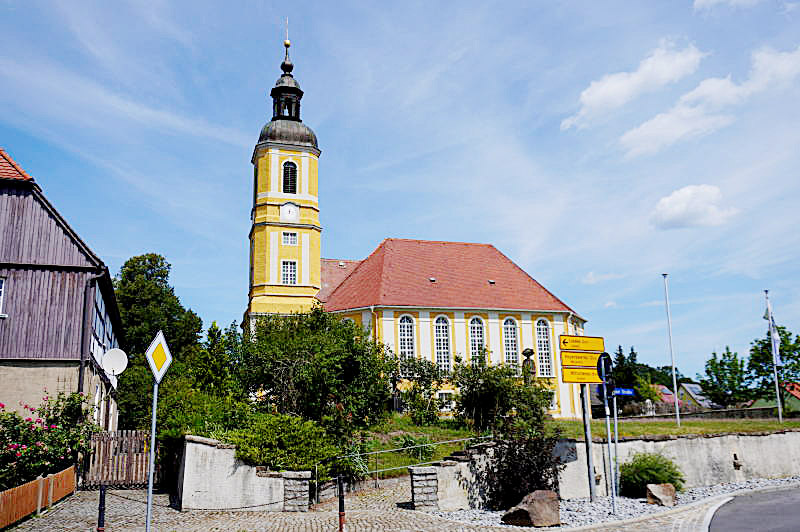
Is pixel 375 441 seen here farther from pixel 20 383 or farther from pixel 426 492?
pixel 20 383

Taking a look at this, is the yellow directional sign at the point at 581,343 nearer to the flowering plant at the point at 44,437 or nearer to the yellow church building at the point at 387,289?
the flowering plant at the point at 44,437

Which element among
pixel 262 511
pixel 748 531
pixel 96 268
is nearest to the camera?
pixel 748 531

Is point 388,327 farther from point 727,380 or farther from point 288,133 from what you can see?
point 727,380

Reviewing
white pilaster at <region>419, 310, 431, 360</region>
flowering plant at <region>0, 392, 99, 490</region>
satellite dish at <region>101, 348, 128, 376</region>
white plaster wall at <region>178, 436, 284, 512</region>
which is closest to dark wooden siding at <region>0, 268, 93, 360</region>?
satellite dish at <region>101, 348, 128, 376</region>

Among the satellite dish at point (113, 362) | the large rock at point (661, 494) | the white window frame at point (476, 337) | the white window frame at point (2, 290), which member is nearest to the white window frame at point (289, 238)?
the white window frame at point (476, 337)

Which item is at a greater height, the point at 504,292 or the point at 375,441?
the point at 504,292

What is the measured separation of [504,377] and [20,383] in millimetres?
17906

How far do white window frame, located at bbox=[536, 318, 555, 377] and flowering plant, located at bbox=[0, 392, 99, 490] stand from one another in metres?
30.4

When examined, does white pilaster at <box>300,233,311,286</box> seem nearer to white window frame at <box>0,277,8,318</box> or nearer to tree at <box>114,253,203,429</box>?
tree at <box>114,253,203,429</box>

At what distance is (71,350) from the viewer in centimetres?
2002

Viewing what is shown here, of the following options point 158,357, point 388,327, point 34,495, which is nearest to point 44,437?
point 34,495

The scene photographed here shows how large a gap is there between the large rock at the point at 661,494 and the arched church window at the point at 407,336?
25571 mm

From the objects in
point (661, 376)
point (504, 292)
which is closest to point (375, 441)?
point (504, 292)

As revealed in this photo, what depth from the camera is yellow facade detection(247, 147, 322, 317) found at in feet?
140
